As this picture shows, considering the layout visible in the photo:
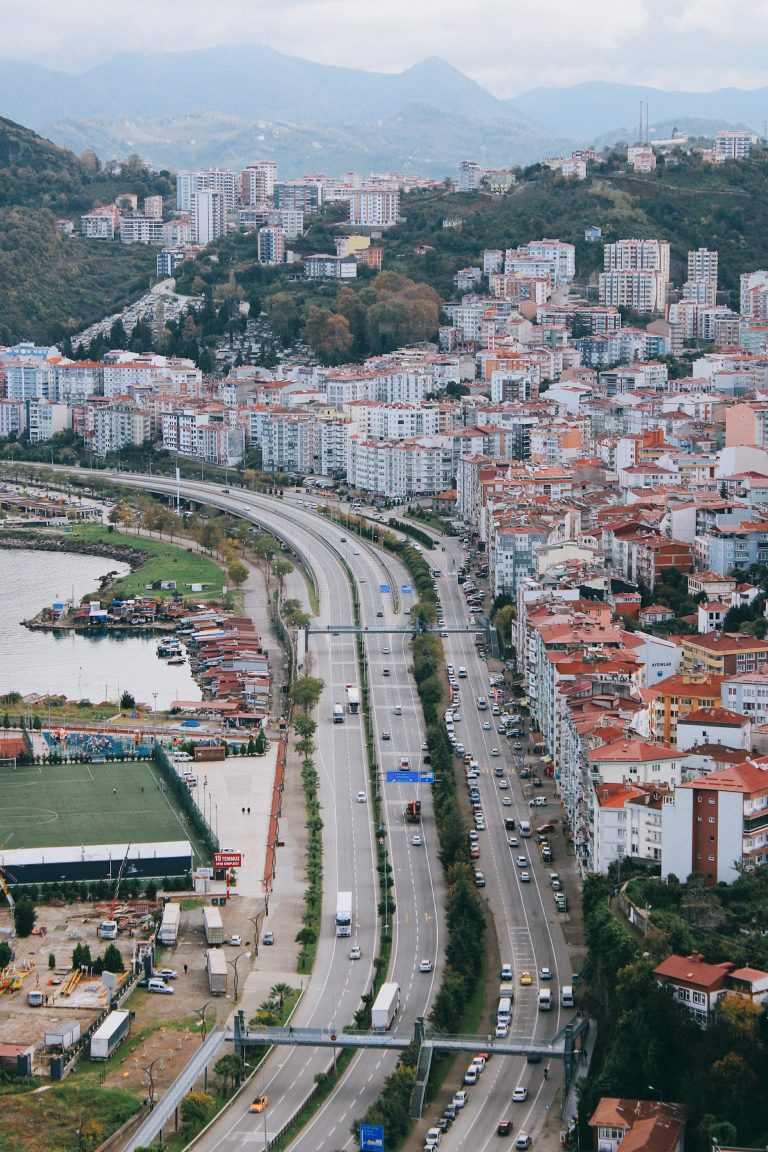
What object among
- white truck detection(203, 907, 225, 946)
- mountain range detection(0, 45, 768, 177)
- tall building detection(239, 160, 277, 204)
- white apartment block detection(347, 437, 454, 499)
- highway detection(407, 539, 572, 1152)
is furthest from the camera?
mountain range detection(0, 45, 768, 177)

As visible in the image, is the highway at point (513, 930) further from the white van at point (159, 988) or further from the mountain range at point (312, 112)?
the mountain range at point (312, 112)

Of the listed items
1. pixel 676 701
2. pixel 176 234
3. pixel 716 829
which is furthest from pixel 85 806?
pixel 176 234

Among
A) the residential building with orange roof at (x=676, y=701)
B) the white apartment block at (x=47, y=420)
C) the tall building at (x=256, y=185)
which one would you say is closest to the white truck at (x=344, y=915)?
the residential building with orange roof at (x=676, y=701)

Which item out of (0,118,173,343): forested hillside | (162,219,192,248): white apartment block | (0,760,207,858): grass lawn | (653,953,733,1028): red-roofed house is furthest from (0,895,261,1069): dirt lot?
(162,219,192,248): white apartment block

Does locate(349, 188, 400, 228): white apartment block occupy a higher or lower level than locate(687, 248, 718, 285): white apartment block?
higher

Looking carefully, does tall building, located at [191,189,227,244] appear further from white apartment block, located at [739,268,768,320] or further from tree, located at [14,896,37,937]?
tree, located at [14,896,37,937]

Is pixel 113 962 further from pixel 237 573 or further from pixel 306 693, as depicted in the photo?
pixel 237 573

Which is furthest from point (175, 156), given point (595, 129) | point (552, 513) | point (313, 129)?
point (552, 513)
